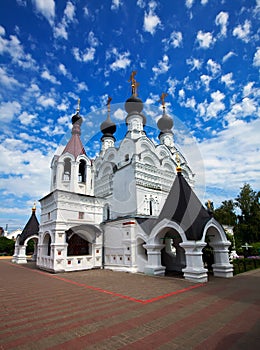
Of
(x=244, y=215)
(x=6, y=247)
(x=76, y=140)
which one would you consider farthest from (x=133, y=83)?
(x=6, y=247)

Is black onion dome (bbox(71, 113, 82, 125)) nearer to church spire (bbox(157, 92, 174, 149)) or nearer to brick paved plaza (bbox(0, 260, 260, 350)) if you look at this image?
church spire (bbox(157, 92, 174, 149))

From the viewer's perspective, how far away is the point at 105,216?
1761 centimetres

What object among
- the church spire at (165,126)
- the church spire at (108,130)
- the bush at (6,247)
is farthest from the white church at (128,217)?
the bush at (6,247)

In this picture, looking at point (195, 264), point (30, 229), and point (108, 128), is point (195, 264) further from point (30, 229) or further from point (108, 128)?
point (108, 128)

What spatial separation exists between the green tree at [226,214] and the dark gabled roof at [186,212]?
→ 20046 millimetres

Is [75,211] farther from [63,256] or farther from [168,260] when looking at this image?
[168,260]

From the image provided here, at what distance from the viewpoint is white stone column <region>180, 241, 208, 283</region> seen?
8.66 metres

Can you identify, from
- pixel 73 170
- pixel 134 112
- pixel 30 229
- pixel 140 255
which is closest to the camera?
pixel 140 255

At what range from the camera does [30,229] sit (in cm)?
2033

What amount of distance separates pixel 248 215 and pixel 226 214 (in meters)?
3.90

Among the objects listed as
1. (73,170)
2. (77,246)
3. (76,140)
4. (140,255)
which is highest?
(76,140)

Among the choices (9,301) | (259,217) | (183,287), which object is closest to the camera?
(9,301)

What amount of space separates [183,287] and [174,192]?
15.1ft

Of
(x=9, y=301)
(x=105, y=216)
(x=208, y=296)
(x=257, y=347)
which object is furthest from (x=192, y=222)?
(x=105, y=216)
